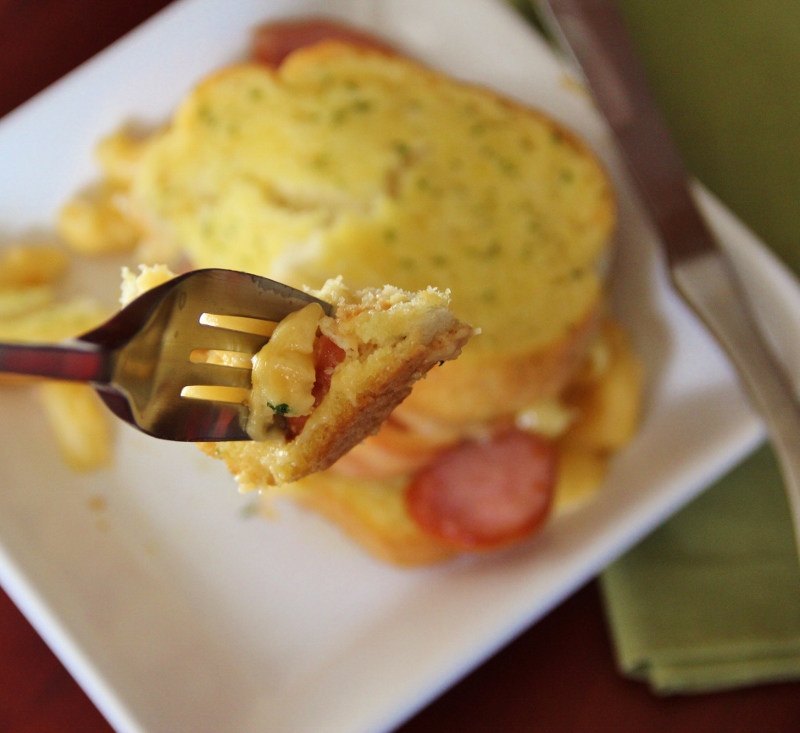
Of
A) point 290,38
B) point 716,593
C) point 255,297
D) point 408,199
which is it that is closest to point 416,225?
point 408,199

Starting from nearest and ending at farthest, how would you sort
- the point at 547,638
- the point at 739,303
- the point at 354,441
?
the point at 354,441 → the point at 739,303 → the point at 547,638

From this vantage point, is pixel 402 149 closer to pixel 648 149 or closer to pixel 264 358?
pixel 648 149

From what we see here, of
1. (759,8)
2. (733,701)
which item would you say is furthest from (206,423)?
(759,8)

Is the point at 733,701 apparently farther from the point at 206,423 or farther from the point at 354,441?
the point at 206,423

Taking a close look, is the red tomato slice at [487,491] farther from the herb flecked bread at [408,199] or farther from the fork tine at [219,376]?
the fork tine at [219,376]

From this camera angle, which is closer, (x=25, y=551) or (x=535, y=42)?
(x=25, y=551)

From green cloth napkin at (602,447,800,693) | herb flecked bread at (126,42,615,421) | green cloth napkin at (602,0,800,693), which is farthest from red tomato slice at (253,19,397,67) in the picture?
green cloth napkin at (602,447,800,693)
